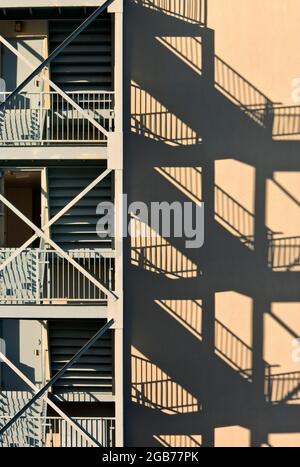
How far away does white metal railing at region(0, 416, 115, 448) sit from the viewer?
7.17 m

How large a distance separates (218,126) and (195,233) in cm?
128

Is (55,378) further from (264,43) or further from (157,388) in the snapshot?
(264,43)

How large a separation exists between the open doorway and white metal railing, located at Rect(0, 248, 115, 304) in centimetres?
93

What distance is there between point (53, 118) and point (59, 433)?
364 centimetres

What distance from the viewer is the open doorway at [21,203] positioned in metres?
8.79

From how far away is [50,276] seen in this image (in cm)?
745

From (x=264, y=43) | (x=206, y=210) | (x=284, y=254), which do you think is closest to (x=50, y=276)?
(x=206, y=210)

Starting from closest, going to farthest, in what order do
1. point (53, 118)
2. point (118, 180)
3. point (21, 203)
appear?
point (118, 180) → point (53, 118) → point (21, 203)

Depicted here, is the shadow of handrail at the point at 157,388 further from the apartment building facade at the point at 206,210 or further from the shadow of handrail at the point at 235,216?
the shadow of handrail at the point at 235,216

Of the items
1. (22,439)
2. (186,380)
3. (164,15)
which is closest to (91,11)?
(164,15)

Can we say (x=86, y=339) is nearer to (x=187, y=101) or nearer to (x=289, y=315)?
(x=289, y=315)

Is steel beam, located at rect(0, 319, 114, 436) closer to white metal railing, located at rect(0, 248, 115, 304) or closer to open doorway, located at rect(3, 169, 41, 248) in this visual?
white metal railing, located at rect(0, 248, 115, 304)

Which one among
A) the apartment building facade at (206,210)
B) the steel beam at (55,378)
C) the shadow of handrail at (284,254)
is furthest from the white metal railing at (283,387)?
the steel beam at (55,378)

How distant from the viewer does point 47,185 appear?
7.50m
